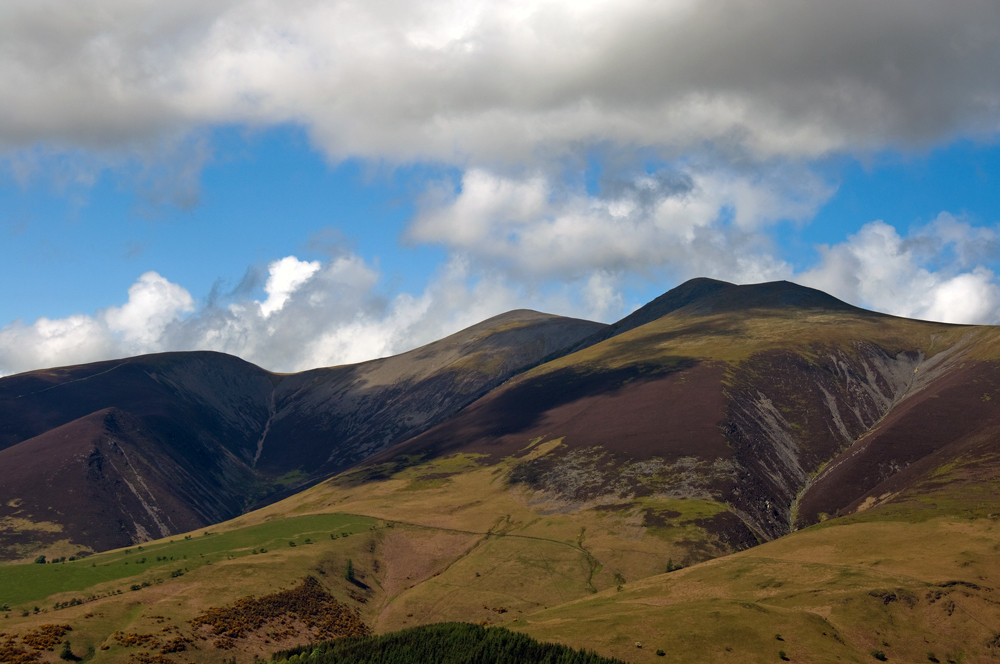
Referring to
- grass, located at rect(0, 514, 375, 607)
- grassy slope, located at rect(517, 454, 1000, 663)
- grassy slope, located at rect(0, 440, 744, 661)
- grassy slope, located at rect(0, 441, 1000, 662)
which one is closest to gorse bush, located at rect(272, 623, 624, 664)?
grassy slope, located at rect(0, 441, 1000, 662)

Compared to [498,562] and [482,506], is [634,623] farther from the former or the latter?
[482,506]

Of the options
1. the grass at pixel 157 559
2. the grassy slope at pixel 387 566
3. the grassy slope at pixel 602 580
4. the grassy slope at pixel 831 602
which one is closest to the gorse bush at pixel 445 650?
the grassy slope at pixel 602 580

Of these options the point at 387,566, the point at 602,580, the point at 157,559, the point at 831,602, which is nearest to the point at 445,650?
the point at 831,602

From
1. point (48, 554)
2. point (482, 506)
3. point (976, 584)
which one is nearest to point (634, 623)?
point (976, 584)

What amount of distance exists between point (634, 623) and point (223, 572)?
63.4 m

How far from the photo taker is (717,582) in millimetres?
105875

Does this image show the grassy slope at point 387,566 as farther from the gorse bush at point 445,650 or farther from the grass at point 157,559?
the gorse bush at point 445,650

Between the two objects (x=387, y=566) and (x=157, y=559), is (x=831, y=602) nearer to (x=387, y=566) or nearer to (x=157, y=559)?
(x=387, y=566)

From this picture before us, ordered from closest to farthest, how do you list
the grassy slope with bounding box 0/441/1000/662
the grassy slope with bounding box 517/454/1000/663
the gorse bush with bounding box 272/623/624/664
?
the gorse bush with bounding box 272/623/624/664
the grassy slope with bounding box 517/454/1000/663
the grassy slope with bounding box 0/441/1000/662

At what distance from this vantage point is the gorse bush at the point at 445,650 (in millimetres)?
79812

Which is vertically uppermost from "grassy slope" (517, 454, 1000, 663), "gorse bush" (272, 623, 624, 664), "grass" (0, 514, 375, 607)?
"grass" (0, 514, 375, 607)

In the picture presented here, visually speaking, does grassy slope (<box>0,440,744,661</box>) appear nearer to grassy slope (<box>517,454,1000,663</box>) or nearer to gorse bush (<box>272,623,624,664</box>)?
gorse bush (<box>272,623,624,664</box>)

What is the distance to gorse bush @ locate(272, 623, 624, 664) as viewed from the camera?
3142 inches

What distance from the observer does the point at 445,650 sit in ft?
280
